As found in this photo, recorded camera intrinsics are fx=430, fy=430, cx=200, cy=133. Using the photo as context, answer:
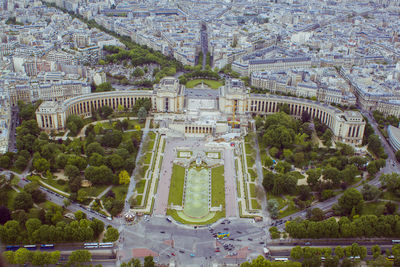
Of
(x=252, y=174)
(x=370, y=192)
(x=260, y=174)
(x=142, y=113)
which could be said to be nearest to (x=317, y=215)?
(x=370, y=192)

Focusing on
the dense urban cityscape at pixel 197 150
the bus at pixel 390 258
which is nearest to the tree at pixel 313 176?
the dense urban cityscape at pixel 197 150

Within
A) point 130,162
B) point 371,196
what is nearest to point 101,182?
point 130,162

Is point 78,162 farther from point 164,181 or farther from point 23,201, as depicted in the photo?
point 164,181

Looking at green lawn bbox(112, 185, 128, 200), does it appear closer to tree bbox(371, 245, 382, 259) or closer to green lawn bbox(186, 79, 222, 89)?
tree bbox(371, 245, 382, 259)

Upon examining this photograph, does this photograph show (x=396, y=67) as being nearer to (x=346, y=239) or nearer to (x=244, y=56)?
(x=244, y=56)

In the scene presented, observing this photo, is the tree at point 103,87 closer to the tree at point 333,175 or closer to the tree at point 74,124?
the tree at point 74,124

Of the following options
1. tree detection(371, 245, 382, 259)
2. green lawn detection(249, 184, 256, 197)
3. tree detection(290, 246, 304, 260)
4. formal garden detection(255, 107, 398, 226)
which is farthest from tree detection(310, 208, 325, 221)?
green lawn detection(249, 184, 256, 197)
